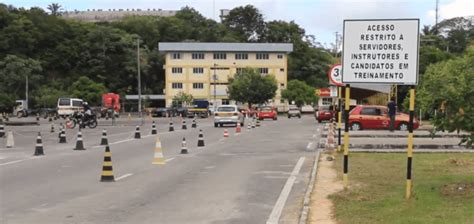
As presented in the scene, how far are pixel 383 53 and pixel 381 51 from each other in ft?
0.17

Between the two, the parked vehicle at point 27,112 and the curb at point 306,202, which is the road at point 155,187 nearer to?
the curb at point 306,202

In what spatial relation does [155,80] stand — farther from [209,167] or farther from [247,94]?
[209,167]

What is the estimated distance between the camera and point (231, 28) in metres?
142

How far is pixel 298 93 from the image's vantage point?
104 metres

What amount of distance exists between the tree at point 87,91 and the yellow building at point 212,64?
43.2ft

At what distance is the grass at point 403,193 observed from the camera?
8539 millimetres

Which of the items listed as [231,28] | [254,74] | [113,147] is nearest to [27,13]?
[231,28]

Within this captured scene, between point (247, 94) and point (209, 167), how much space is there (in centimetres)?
7558

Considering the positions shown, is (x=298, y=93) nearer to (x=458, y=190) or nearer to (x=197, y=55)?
(x=197, y=55)

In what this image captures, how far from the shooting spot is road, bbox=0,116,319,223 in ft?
30.7

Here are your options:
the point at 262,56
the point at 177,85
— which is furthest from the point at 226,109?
the point at 262,56

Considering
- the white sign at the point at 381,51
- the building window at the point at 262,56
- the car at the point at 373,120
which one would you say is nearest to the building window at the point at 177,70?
the building window at the point at 262,56

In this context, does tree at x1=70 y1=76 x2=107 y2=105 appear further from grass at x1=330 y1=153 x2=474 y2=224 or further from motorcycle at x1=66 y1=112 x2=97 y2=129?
grass at x1=330 y1=153 x2=474 y2=224

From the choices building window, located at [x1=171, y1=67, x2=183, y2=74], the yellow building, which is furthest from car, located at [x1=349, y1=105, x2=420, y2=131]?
building window, located at [x1=171, y1=67, x2=183, y2=74]
